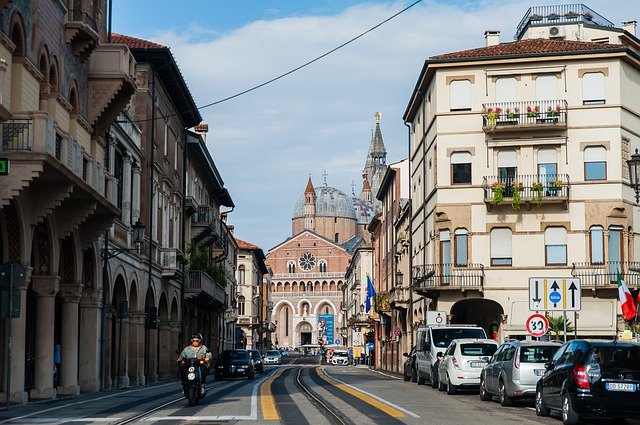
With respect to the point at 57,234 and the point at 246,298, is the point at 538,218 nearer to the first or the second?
the point at 57,234

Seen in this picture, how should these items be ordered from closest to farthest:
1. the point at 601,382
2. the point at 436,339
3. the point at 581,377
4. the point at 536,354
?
the point at 601,382 < the point at 581,377 < the point at 536,354 < the point at 436,339

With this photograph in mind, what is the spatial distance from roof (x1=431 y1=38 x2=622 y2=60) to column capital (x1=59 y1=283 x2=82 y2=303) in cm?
2474

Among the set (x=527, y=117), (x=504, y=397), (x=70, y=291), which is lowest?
(x=504, y=397)

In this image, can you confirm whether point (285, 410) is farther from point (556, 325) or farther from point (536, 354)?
point (556, 325)

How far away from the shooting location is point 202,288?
183ft

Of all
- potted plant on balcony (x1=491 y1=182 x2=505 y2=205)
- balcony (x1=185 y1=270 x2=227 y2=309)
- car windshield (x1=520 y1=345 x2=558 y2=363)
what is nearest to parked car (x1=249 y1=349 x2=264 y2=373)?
balcony (x1=185 y1=270 x2=227 y2=309)

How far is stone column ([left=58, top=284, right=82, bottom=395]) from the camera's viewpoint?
30266 millimetres

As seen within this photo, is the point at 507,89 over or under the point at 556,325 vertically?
over

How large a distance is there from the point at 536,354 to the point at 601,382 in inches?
238

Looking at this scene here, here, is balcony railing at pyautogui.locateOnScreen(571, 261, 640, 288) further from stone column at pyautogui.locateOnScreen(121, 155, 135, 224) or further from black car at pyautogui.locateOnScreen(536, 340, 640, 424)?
black car at pyautogui.locateOnScreen(536, 340, 640, 424)

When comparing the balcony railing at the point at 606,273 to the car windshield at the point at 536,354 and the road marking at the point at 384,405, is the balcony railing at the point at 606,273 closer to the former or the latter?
the road marking at the point at 384,405

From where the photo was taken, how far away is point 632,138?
48.9 meters

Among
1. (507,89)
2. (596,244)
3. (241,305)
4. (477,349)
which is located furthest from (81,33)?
(241,305)

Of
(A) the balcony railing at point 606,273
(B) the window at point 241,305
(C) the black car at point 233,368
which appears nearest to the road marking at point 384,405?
(C) the black car at point 233,368
